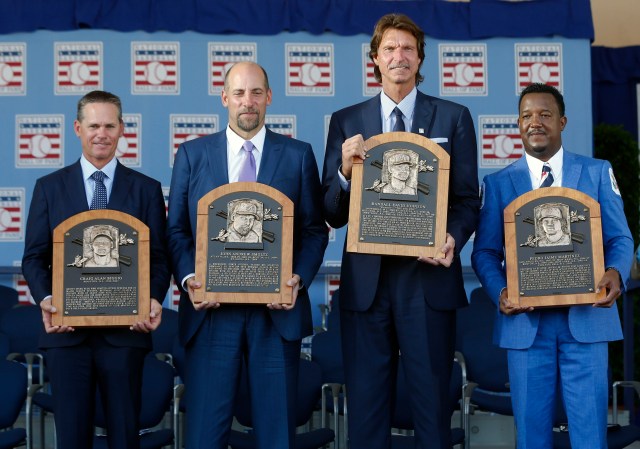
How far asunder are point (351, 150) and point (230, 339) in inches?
40.8

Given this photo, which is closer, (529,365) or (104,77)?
(529,365)

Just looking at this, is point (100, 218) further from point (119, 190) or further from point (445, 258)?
point (445, 258)

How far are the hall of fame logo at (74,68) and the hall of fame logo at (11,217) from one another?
3.52 ft

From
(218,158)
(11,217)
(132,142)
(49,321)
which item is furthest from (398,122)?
(11,217)

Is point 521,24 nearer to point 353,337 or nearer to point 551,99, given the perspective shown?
point 551,99

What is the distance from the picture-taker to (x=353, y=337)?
434 cm

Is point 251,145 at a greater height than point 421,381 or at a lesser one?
greater

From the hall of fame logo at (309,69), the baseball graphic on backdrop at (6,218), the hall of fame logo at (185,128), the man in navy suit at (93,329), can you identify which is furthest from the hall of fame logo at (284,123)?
the man in navy suit at (93,329)

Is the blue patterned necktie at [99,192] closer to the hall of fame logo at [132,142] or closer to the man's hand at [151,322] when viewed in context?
the man's hand at [151,322]

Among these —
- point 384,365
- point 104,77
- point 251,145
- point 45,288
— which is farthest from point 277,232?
point 104,77

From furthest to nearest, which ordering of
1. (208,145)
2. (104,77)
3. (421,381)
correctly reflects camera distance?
(104,77), (208,145), (421,381)

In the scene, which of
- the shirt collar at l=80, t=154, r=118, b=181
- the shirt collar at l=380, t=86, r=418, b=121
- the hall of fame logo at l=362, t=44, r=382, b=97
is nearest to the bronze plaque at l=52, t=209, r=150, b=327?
the shirt collar at l=80, t=154, r=118, b=181

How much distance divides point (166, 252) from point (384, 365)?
1326 mm

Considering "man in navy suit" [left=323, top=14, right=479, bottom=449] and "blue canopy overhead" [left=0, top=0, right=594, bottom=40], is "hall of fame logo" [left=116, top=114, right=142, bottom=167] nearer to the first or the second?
"blue canopy overhead" [left=0, top=0, right=594, bottom=40]
